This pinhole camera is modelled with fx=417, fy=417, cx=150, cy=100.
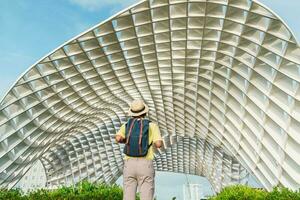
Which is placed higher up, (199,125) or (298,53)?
(199,125)

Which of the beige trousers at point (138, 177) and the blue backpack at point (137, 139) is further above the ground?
the blue backpack at point (137, 139)

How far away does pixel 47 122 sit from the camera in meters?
52.6

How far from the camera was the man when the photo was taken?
29.3 ft

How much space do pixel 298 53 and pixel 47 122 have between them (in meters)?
32.8

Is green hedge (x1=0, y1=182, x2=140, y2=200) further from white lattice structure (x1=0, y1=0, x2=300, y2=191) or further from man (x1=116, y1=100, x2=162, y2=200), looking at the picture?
white lattice structure (x1=0, y1=0, x2=300, y2=191)

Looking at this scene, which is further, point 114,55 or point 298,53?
point 114,55

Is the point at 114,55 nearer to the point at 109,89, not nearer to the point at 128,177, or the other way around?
the point at 109,89

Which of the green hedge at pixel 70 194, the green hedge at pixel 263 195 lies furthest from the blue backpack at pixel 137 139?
the green hedge at pixel 263 195

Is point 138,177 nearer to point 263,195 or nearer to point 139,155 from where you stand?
point 139,155

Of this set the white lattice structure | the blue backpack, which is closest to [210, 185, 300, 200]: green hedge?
the white lattice structure

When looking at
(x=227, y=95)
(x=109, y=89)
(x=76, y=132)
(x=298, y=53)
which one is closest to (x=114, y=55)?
(x=109, y=89)

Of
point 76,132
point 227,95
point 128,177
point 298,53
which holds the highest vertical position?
point 76,132

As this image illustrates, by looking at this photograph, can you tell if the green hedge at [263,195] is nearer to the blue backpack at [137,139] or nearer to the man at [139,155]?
the man at [139,155]

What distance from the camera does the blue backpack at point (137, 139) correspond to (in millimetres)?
8969
